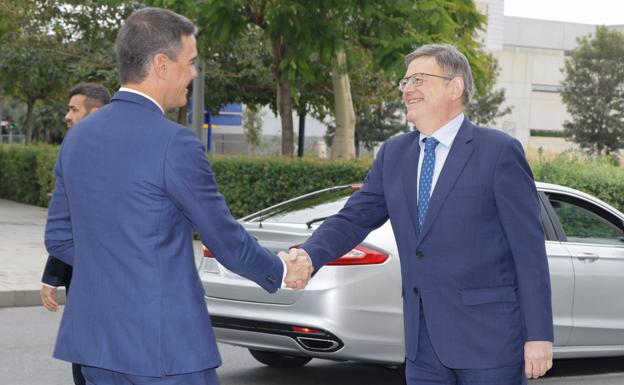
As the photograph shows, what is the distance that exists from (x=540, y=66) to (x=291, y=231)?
7354 cm

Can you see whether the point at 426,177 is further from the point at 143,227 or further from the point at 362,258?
the point at 362,258

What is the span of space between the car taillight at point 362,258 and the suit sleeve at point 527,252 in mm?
2952

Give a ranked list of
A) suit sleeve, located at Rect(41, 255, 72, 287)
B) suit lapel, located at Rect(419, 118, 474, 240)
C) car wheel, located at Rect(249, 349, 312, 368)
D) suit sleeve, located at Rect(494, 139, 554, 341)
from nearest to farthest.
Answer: suit sleeve, located at Rect(494, 139, 554, 341) → suit lapel, located at Rect(419, 118, 474, 240) → suit sleeve, located at Rect(41, 255, 72, 287) → car wheel, located at Rect(249, 349, 312, 368)

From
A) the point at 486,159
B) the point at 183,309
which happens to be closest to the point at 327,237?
the point at 486,159

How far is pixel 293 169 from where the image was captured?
15977 millimetres

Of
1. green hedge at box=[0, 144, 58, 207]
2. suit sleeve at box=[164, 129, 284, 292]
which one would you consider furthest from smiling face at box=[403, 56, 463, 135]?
green hedge at box=[0, 144, 58, 207]

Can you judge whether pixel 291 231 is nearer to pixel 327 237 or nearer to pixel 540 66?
pixel 327 237

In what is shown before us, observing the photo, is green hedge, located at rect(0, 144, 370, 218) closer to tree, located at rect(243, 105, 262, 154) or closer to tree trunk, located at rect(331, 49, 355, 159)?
tree trunk, located at rect(331, 49, 355, 159)

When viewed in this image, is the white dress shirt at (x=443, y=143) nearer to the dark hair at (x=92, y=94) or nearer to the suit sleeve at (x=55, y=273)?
the suit sleeve at (x=55, y=273)

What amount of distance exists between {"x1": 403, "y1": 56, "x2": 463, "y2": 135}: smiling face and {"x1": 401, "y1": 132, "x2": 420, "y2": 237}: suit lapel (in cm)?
9

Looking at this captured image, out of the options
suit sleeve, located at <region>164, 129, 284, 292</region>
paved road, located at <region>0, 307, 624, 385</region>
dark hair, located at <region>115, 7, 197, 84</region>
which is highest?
dark hair, located at <region>115, 7, 197, 84</region>

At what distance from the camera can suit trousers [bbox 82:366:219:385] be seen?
10.3 feet

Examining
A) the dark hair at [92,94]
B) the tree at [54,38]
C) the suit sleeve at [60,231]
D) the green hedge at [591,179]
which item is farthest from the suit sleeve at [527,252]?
the tree at [54,38]

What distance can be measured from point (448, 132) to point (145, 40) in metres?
1.36
